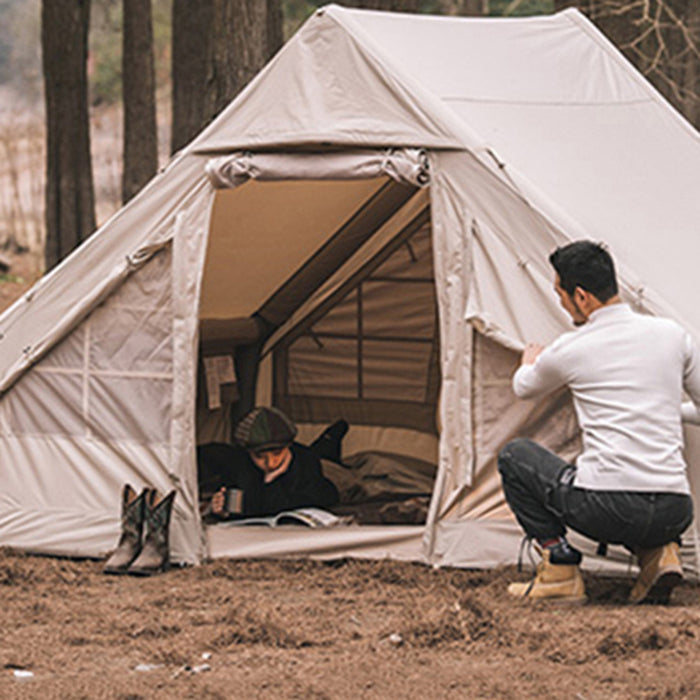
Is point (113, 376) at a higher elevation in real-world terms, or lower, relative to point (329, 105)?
lower

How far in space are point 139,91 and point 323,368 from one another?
233 inches

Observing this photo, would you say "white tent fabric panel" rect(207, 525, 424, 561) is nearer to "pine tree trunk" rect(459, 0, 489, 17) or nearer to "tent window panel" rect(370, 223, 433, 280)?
"tent window panel" rect(370, 223, 433, 280)

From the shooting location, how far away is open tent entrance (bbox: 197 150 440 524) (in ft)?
22.7

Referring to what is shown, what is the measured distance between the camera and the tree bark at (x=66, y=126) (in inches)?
459

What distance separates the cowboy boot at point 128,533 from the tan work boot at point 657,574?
1.77 metres

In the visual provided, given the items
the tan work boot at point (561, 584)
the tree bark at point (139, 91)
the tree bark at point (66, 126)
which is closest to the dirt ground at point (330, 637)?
the tan work boot at point (561, 584)

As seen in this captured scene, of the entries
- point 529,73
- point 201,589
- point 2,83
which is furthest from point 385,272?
point 2,83

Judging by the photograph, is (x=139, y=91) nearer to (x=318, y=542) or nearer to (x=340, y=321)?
(x=340, y=321)

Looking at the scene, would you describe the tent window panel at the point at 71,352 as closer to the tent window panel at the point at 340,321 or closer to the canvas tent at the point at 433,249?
the canvas tent at the point at 433,249

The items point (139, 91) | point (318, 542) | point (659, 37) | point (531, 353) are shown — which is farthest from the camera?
point (139, 91)

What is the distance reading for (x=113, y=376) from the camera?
5754 mm

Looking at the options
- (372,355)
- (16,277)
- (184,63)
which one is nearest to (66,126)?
(184,63)

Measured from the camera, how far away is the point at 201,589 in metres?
5.10

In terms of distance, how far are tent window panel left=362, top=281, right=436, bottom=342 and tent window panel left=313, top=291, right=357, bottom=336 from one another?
0.18 ft
